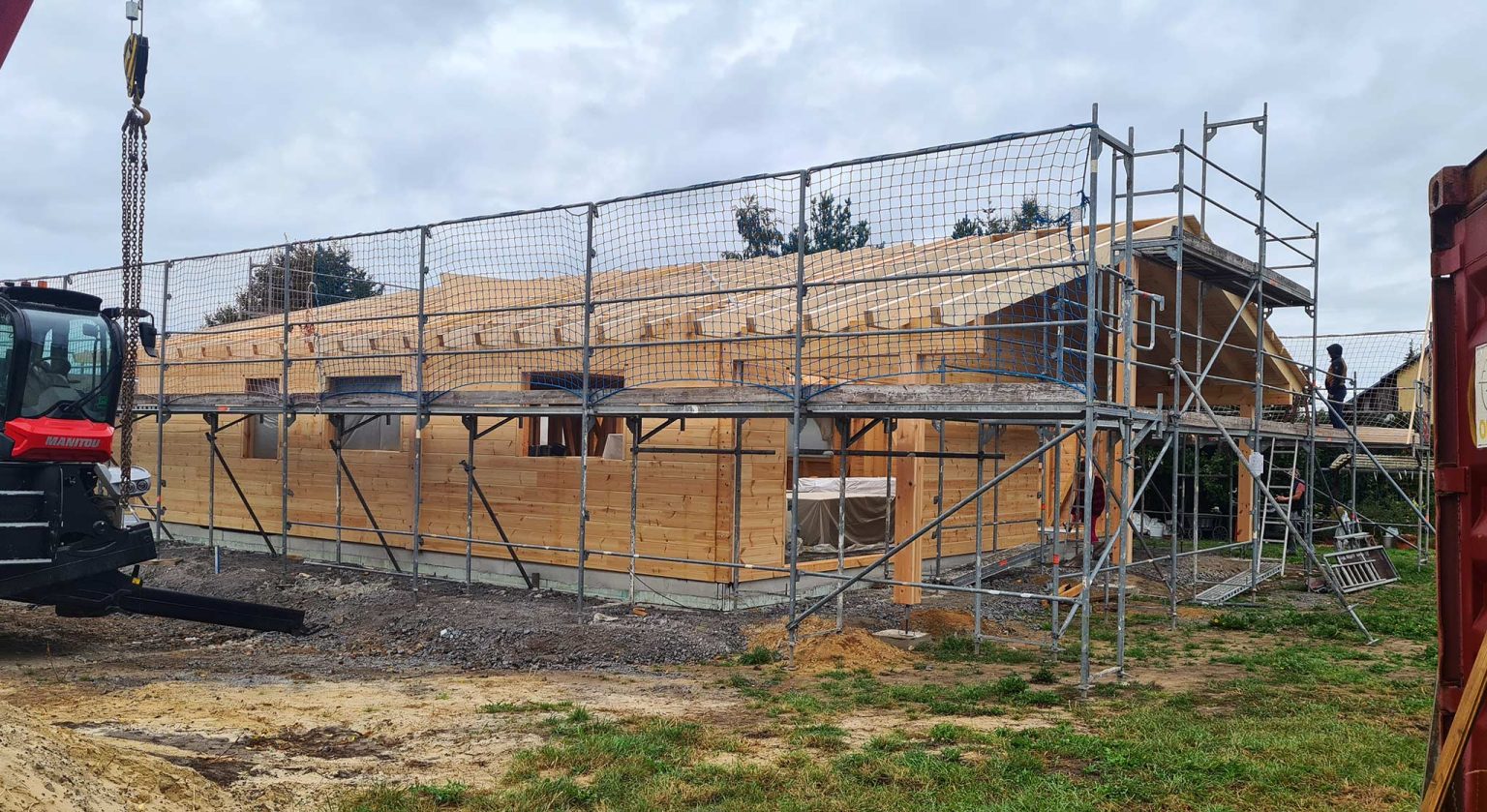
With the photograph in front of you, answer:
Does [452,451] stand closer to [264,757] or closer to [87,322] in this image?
[87,322]

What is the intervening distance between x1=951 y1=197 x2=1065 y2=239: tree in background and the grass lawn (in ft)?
12.5

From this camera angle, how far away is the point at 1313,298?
1556 centimetres

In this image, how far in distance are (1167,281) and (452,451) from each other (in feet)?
32.8

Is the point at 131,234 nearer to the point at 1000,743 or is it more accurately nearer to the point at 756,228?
the point at 756,228

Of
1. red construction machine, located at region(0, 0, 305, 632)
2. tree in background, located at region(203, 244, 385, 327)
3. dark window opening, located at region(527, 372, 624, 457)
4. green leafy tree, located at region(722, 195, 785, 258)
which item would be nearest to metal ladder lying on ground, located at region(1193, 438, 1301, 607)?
green leafy tree, located at region(722, 195, 785, 258)

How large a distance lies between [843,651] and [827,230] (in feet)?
13.4

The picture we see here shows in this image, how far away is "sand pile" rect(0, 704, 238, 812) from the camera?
4.78 meters

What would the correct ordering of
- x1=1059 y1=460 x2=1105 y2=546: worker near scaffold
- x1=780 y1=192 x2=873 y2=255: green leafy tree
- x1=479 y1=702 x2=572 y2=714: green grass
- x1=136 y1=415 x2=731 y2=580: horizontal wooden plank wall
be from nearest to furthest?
1. x1=479 y1=702 x2=572 y2=714: green grass
2. x1=780 y1=192 x2=873 y2=255: green leafy tree
3. x1=136 y1=415 x2=731 y2=580: horizontal wooden plank wall
4. x1=1059 y1=460 x2=1105 y2=546: worker near scaffold

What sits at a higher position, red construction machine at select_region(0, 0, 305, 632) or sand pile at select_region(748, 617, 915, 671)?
red construction machine at select_region(0, 0, 305, 632)

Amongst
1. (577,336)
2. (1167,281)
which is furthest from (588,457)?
(1167,281)

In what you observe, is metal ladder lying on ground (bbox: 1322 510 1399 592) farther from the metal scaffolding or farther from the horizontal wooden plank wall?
the horizontal wooden plank wall

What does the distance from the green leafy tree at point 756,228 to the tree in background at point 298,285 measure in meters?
5.90

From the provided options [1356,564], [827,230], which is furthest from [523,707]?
[1356,564]

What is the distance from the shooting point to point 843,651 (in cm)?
1060
